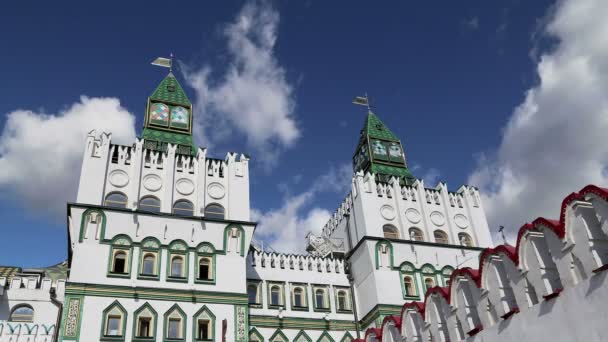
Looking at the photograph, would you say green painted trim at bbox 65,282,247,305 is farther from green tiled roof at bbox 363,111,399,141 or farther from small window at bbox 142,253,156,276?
green tiled roof at bbox 363,111,399,141

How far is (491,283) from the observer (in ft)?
65.2

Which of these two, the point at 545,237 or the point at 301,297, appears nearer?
the point at 545,237

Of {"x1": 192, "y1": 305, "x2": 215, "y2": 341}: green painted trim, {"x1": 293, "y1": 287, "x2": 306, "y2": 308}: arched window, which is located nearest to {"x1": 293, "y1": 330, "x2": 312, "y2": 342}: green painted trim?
{"x1": 293, "y1": 287, "x2": 306, "y2": 308}: arched window

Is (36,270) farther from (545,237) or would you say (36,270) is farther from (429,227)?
(545,237)

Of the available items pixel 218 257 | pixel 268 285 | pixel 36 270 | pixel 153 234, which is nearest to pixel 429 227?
pixel 268 285

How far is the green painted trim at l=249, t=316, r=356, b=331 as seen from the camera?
33344mm

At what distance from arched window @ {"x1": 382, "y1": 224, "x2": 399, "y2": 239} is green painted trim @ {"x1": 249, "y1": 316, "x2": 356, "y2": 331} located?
6.30 meters

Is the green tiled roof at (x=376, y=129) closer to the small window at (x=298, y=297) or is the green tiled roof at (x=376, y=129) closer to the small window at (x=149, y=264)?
the small window at (x=298, y=297)

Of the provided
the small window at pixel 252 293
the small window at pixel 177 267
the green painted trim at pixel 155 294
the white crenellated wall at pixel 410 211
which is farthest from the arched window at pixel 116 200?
the white crenellated wall at pixel 410 211

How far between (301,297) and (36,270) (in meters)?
19.6

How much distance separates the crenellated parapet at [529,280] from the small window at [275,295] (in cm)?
1309

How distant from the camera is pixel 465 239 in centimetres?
3922

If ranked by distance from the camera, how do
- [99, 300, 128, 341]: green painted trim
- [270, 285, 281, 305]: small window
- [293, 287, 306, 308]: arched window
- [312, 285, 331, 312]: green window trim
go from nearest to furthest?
[99, 300, 128, 341]: green painted trim
[270, 285, 281, 305]: small window
[293, 287, 306, 308]: arched window
[312, 285, 331, 312]: green window trim

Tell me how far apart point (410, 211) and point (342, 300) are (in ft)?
26.4
